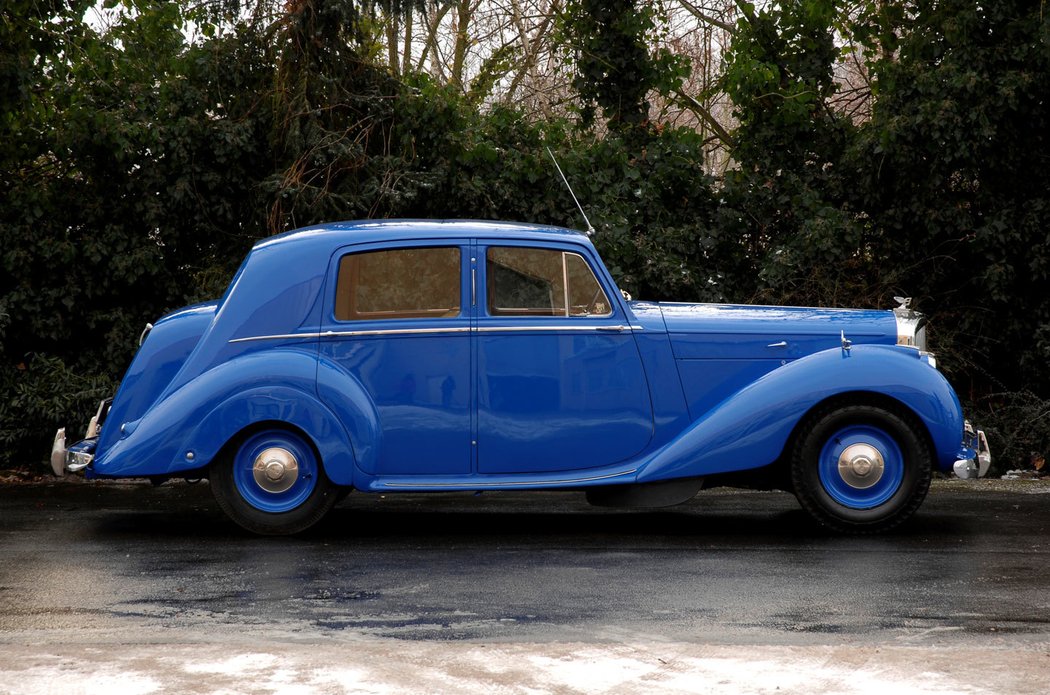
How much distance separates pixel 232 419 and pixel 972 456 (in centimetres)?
429

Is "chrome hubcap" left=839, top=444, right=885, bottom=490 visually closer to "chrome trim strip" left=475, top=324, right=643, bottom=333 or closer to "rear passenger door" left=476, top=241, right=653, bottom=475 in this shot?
"rear passenger door" left=476, top=241, right=653, bottom=475

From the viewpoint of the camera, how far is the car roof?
7.84 m

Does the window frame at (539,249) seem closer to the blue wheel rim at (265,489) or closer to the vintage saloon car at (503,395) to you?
the vintage saloon car at (503,395)

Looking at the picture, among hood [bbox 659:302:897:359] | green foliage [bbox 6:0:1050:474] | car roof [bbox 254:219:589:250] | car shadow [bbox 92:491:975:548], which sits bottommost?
car shadow [bbox 92:491:975:548]

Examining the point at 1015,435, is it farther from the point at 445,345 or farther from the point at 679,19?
the point at 679,19

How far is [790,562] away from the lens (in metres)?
6.91

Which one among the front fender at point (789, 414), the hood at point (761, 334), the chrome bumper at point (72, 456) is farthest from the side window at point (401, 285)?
the chrome bumper at point (72, 456)

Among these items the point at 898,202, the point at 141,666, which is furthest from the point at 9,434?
the point at 898,202

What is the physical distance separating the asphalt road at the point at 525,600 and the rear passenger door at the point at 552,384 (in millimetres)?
517

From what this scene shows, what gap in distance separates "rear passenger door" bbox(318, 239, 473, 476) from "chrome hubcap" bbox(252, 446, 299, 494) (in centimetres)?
42

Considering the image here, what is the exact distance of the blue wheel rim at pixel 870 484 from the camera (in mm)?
7625

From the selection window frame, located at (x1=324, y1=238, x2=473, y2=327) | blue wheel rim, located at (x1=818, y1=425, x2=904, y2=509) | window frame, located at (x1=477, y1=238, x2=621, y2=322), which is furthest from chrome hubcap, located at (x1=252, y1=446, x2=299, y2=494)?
blue wheel rim, located at (x1=818, y1=425, x2=904, y2=509)

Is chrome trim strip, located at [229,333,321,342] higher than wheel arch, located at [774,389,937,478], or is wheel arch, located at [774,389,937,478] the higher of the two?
chrome trim strip, located at [229,333,321,342]

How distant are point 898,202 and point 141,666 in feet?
33.1
